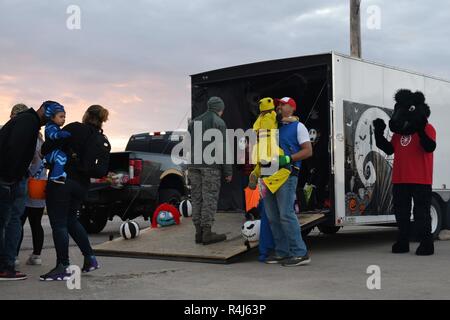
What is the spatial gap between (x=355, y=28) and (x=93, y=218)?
904 centimetres

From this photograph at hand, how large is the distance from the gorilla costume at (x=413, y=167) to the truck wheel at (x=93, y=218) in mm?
5775

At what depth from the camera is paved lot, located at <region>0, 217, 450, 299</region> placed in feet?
17.9

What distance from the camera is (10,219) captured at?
643cm

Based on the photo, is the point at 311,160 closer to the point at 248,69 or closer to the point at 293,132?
the point at 248,69

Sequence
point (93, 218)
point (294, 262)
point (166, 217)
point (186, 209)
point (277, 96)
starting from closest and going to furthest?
point (294, 262)
point (166, 217)
point (186, 209)
point (277, 96)
point (93, 218)

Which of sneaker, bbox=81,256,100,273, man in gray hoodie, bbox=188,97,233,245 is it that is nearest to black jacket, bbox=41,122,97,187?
sneaker, bbox=81,256,100,273

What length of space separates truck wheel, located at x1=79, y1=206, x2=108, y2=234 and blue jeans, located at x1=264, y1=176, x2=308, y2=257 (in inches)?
207

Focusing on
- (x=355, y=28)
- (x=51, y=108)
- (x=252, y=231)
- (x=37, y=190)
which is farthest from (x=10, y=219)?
(x=355, y=28)

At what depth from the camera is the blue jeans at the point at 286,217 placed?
7172mm

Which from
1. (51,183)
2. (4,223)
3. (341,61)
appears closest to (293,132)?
(341,61)

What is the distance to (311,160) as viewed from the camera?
34.7 ft

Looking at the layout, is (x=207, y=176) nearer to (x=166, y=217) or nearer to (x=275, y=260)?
(x=275, y=260)

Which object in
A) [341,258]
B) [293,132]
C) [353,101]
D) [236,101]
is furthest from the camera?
[236,101]

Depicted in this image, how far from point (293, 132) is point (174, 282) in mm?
2357
